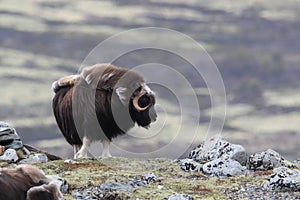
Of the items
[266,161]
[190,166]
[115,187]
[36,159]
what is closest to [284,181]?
[115,187]

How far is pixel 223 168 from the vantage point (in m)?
16.6

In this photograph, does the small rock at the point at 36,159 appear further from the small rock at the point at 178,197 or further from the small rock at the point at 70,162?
the small rock at the point at 178,197

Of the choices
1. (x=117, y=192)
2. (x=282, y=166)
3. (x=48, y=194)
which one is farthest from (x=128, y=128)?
(x=48, y=194)

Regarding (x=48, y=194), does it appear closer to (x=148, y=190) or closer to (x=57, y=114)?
(x=148, y=190)

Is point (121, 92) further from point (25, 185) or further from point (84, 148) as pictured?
point (25, 185)

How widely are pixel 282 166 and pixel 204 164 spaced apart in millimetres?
1628

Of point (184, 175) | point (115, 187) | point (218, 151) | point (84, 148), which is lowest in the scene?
point (115, 187)

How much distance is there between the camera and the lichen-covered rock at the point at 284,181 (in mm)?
14469

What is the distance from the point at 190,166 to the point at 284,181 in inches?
116

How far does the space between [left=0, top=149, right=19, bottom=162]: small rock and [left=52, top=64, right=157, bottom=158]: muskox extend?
48.6 inches

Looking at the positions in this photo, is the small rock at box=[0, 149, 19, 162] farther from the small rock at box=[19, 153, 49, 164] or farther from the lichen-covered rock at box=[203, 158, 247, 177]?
the lichen-covered rock at box=[203, 158, 247, 177]

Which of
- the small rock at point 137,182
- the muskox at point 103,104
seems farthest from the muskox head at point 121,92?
the small rock at point 137,182

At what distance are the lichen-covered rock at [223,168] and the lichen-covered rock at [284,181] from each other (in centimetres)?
151

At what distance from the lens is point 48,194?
955cm
